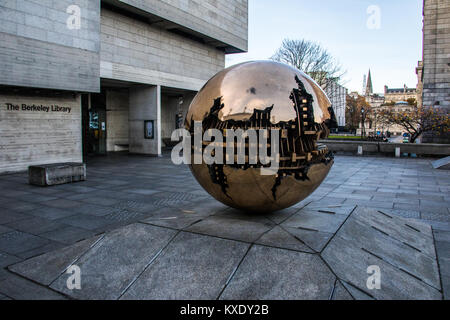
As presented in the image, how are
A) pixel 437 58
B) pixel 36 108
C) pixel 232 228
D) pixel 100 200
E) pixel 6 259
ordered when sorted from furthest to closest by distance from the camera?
pixel 437 58, pixel 36 108, pixel 100 200, pixel 6 259, pixel 232 228

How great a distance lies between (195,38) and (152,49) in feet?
15.1

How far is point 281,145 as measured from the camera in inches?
168

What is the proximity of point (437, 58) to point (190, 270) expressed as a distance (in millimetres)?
29469

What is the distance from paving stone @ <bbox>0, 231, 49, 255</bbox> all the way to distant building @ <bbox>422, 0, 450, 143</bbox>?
28245 millimetres

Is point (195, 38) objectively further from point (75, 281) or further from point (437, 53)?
point (75, 281)

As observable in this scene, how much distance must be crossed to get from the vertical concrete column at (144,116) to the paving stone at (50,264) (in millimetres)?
17378

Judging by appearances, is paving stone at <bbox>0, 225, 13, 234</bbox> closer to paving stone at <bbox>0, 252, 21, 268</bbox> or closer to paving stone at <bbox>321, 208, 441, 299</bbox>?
paving stone at <bbox>0, 252, 21, 268</bbox>

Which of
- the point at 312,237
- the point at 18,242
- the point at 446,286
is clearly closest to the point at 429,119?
the point at 446,286

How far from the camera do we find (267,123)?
4.20 metres

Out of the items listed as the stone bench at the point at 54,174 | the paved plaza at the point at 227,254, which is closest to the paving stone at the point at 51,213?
the paved plaza at the point at 227,254

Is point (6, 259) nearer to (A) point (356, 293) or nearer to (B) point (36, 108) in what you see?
(A) point (356, 293)

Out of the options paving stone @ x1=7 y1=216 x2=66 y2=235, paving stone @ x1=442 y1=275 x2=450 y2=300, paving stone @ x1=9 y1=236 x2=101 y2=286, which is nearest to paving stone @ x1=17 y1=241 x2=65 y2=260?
paving stone @ x1=9 y1=236 x2=101 y2=286

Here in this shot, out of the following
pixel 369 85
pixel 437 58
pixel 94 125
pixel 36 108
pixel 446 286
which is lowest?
pixel 446 286
